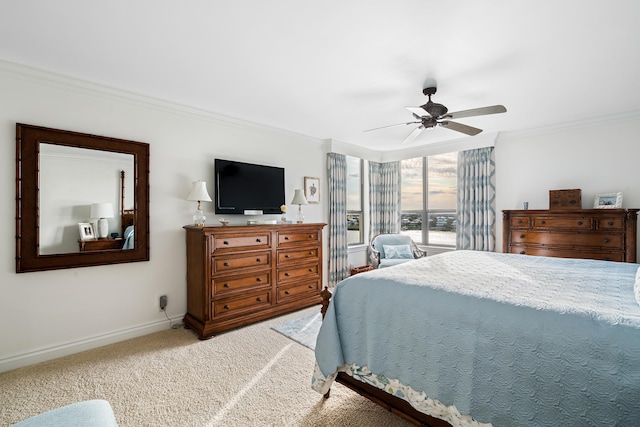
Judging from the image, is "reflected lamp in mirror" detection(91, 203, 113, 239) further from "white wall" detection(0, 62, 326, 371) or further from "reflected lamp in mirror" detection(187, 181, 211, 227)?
"reflected lamp in mirror" detection(187, 181, 211, 227)

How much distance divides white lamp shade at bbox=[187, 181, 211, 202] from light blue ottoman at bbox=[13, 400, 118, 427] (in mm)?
2500

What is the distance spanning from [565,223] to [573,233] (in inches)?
6.0

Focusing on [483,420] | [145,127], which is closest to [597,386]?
[483,420]

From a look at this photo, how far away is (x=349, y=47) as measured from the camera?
236 cm

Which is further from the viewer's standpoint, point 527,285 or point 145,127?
point 145,127

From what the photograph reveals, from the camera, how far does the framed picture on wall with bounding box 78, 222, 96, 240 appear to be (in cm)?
295

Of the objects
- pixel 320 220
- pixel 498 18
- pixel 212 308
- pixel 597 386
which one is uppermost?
pixel 498 18

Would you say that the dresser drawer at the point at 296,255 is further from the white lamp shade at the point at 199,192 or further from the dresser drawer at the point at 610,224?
the dresser drawer at the point at 610,224

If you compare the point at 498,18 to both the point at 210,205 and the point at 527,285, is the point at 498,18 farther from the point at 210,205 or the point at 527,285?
the point at 210,205

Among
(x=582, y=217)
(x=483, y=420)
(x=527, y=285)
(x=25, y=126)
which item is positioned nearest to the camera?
(x=483, y=420)

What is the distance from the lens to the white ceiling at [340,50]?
1.93 m

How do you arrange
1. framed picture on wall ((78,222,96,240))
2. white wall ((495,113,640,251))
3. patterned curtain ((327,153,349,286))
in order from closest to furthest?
1. framed picture on wall ((78,222,96,240))
2. white wall ((495,113,640,251))
3. patterned curtain ((327,153,349,286))

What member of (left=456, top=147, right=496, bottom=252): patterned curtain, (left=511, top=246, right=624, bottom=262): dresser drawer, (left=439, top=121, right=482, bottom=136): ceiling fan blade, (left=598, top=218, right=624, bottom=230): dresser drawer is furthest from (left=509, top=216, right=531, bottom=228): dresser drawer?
(left=439, top=121, right=482, bottom=136): ceiling fan blade

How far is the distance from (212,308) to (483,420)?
107 inches
